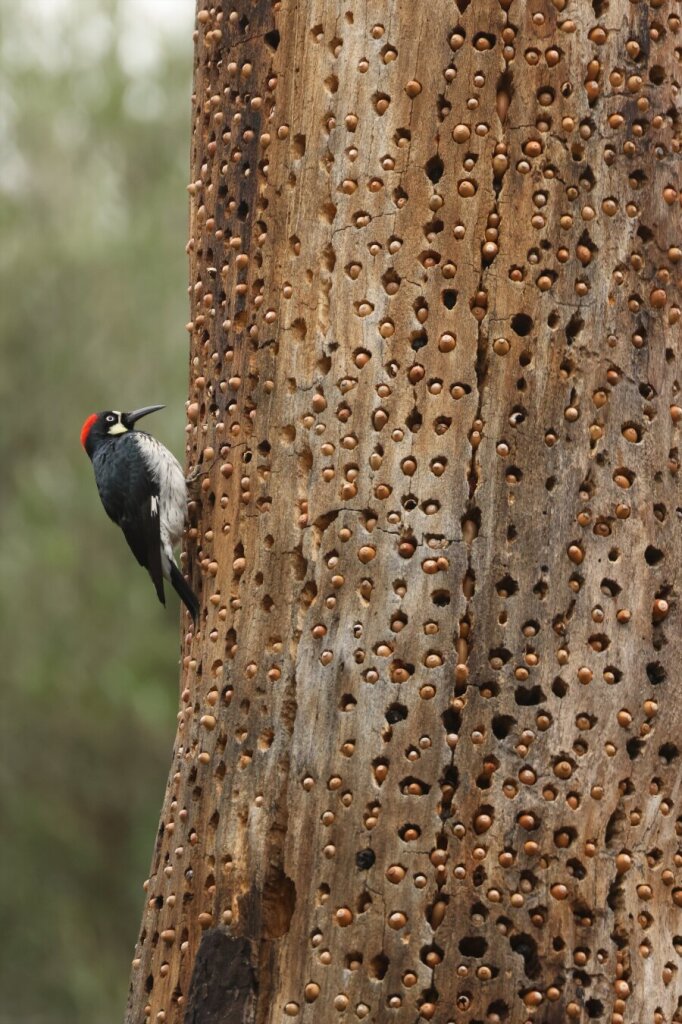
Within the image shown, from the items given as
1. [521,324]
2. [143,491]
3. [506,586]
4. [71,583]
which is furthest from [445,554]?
[71,583]

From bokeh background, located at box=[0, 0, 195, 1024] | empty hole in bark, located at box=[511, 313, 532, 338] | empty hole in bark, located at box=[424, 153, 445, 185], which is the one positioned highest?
empty hole in bark, located at box=[424, 153, 445, 185]

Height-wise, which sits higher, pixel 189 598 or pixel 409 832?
pixel 189 598

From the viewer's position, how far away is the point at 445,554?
124 inches

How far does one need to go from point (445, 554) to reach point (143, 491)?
1.61 metres

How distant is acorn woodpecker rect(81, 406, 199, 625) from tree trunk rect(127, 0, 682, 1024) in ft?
1.71

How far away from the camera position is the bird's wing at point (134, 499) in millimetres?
4355

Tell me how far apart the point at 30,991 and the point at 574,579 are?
1024cm

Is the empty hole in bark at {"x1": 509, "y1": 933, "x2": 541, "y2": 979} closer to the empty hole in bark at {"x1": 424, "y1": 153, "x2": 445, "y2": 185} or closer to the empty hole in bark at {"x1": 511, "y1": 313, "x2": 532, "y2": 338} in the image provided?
the empty hole in bark at {"x1": 511, "y1": 313, "x2": 532, "y2": 338}

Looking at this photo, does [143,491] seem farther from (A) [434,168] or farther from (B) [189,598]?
(A) [434,168]

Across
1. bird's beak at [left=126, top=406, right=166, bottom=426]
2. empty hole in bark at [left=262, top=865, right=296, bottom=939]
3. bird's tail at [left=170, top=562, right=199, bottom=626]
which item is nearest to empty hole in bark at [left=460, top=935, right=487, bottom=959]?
empty hole in bark at [left=262, top=865, right=296, bottom=939]

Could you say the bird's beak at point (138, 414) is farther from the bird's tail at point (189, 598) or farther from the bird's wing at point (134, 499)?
the bird's tail at point (189, 598)

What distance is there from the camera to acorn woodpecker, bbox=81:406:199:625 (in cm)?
397

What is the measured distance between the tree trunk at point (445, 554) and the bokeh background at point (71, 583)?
7.97 m

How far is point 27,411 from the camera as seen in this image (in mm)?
12977
